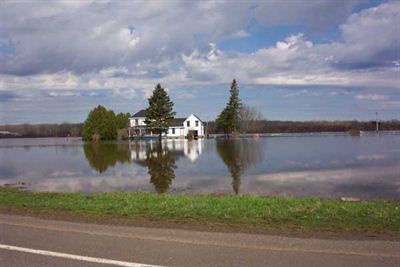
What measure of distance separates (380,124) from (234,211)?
200290mm

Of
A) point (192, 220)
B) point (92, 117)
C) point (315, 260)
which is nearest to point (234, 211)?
point (192, 220)

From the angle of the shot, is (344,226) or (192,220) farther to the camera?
(192,220)

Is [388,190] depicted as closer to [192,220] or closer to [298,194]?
[298,194]

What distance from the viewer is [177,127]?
107m

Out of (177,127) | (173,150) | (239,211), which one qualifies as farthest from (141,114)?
(239,211)

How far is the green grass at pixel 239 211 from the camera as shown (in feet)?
32.8

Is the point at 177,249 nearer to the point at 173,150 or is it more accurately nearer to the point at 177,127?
the point at 173,150

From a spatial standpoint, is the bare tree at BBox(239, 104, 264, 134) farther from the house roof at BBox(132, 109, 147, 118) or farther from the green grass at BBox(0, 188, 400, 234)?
the green grass at BBox(0, 188, 400, 234)

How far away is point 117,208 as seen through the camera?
1273cm

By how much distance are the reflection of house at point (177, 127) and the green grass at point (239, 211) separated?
89.8 meters

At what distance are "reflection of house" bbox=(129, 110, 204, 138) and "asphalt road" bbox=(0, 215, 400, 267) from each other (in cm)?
9508

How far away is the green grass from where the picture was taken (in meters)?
10.0

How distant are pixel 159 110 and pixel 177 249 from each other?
78.1 m

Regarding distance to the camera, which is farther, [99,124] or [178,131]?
[178,131]
